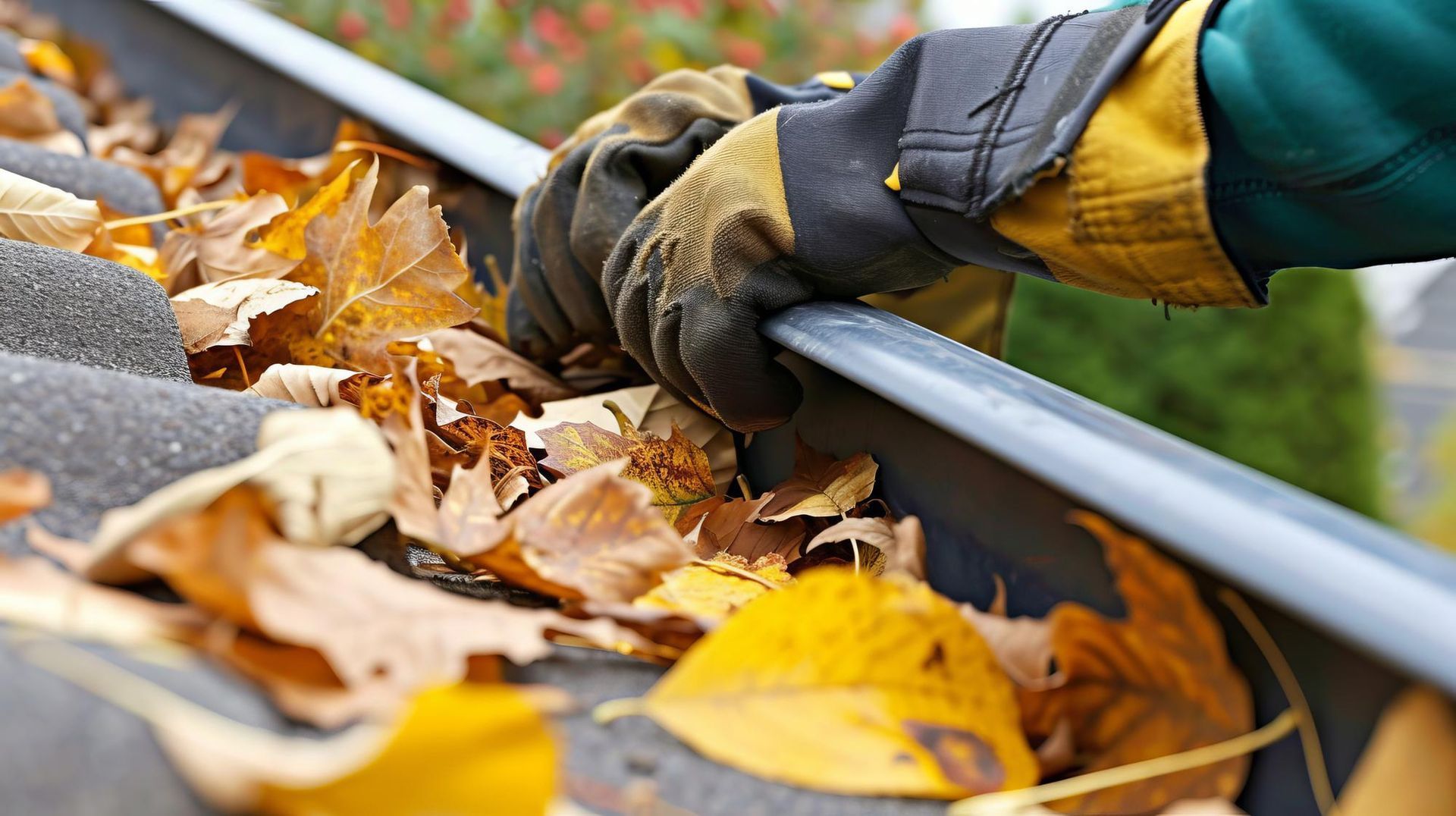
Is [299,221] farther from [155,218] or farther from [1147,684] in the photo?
[1147,684]

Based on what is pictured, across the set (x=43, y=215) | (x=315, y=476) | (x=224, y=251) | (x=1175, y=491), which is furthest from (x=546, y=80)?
(x=1175, y=491)

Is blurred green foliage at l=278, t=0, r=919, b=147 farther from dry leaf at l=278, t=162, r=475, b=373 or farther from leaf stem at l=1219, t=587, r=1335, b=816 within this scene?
leaf stem at l=1219, t=587, r=1335, b=816

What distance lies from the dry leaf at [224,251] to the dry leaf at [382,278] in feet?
0.27

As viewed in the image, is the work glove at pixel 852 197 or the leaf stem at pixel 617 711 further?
the work glove at pixel 852 197

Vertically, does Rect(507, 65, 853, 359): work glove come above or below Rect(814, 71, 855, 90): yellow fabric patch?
below

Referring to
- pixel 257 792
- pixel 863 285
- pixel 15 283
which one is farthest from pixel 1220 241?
pixel 15 283

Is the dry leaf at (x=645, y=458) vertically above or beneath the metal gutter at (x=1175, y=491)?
beneath

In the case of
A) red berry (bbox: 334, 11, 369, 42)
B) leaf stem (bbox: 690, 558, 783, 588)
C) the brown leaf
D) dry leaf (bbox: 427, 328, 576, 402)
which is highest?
leaf stem (bbox: 690, 558, 783, 588)

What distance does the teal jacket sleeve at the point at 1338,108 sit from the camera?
707mm

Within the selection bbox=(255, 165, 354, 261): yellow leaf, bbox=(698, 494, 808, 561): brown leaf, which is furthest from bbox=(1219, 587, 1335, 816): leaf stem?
bbox=(255, 165, 354, 261): yellow leaf

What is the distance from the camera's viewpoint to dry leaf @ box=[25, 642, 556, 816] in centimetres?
36

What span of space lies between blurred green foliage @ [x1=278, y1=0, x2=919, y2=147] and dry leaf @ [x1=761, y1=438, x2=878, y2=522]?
2806 millimetres

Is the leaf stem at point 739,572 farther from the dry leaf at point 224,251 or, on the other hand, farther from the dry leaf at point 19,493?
the dry leaf at point 224,251

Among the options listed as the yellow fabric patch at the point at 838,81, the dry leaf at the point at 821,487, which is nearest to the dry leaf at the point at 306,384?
the dry leaf at the point at 821,487
